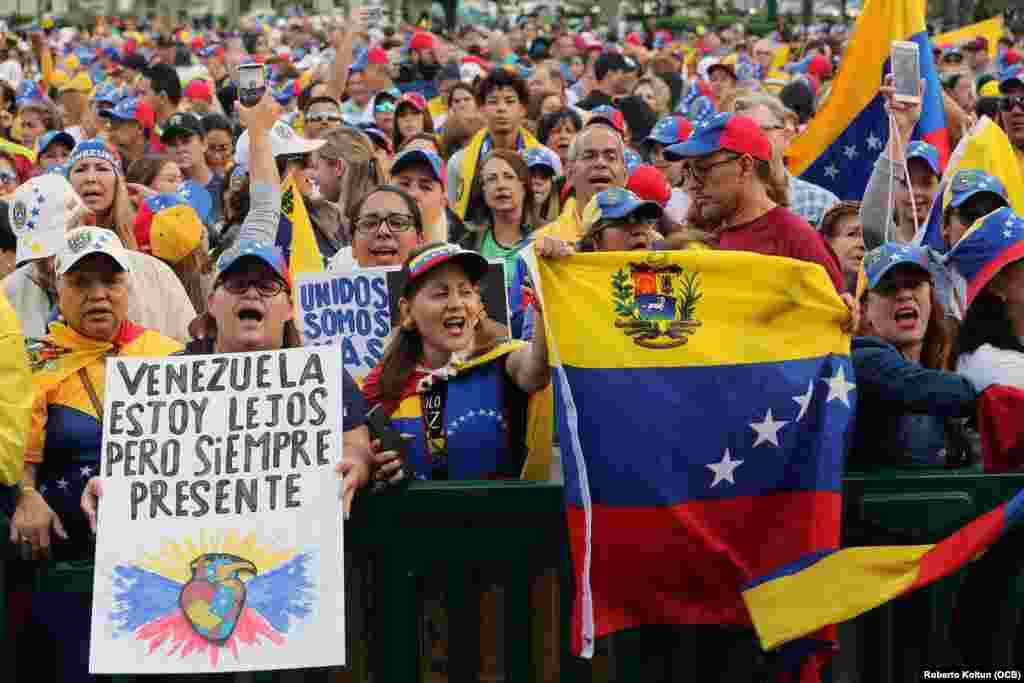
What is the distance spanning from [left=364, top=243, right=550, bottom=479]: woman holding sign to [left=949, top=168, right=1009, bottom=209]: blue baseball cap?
8.41 ft

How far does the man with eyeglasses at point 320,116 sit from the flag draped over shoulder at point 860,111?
141 inches

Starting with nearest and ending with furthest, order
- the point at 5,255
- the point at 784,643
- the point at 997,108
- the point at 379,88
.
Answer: the point at 784,643 < the point at 5,255 < the point at 997,108 < the point at 379,88

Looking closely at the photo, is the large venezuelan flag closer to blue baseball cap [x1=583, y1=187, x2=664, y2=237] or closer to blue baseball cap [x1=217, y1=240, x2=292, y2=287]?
blue baseball cap [x1=217, y1=240, x2=292, y2=287]

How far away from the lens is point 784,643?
492 cm

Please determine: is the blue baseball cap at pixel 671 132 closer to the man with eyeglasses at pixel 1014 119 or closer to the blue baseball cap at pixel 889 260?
the man with eyeglasses at pixel 1014 119

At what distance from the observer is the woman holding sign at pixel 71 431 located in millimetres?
4992

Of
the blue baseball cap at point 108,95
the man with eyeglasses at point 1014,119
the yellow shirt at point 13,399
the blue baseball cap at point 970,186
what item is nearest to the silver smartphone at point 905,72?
the blue baseball cap at point 970,186

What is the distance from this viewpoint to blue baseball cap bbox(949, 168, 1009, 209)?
7.24 m

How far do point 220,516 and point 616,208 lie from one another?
226 centimetres

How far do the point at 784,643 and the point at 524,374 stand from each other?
119 centimetres

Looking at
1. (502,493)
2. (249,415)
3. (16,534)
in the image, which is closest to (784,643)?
(502,493)

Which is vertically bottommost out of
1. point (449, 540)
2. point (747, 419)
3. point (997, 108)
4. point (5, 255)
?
point (449, 540)

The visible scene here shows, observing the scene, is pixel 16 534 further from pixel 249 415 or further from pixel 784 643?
pixel 784 643

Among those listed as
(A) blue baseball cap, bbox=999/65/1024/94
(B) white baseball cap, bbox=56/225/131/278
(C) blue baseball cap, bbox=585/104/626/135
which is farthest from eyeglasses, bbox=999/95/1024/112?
(B) white baseball cap, bbox=56/225/131/278
